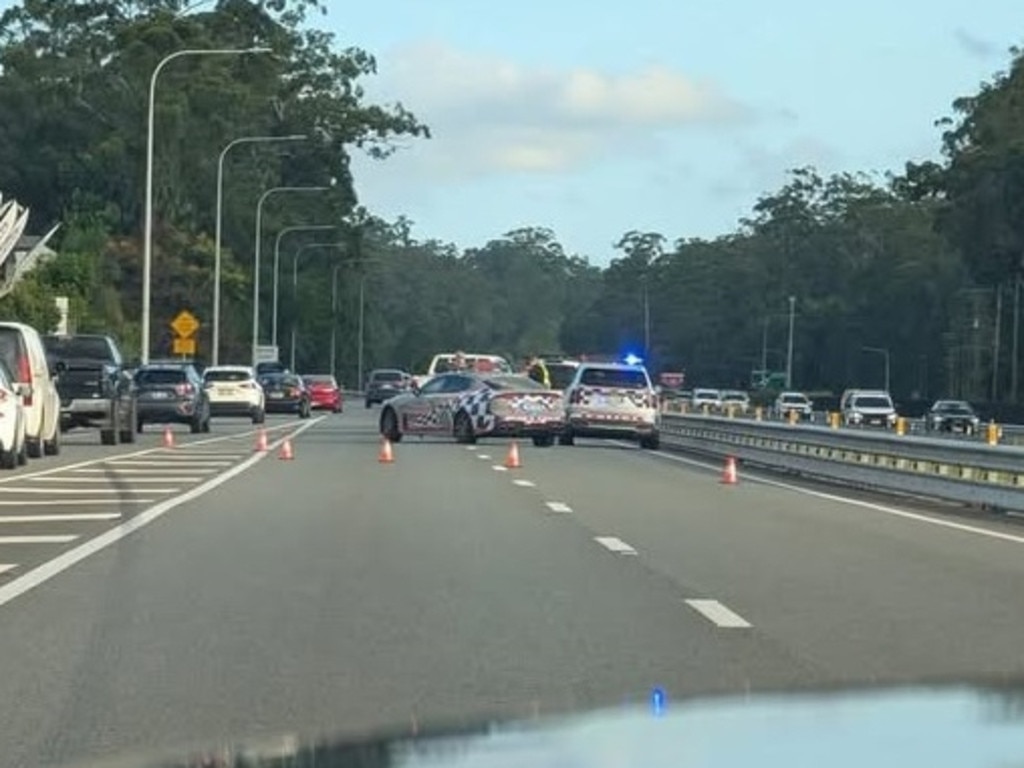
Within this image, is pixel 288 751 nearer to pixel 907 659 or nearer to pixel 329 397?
pixel 907 659

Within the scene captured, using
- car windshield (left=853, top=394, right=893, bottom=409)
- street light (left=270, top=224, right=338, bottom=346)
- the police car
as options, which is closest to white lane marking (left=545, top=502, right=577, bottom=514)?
the police car

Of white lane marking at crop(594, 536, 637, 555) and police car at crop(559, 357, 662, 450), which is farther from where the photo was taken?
police car at crop(559, 357, 662, 450)

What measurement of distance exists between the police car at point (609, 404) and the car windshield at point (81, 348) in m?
8.41

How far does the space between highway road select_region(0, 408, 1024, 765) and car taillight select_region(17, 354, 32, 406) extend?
186 inches

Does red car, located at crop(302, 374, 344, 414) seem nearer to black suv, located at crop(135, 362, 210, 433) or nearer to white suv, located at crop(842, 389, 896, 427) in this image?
white suv, located at crop(842, 389, 896, 427)

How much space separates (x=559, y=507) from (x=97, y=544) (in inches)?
246

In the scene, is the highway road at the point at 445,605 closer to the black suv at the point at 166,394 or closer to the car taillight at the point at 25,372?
the car taillight at the point at 25,372

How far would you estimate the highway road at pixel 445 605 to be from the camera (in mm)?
9422

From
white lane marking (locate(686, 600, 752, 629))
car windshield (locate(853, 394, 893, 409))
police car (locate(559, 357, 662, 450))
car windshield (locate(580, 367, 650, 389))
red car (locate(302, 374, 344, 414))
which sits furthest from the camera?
red car (locate(302, 374, 344, 414))

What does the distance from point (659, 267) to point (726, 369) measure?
2417cm

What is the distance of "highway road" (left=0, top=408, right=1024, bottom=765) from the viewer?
942cm

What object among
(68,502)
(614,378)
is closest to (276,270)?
(614,378)

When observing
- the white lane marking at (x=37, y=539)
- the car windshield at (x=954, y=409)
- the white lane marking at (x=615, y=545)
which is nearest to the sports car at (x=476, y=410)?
the white lane marking at (x=615, y=545)

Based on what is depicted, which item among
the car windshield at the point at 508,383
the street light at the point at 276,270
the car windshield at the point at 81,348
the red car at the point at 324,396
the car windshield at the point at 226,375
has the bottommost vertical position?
the red car at the point at 324,396
